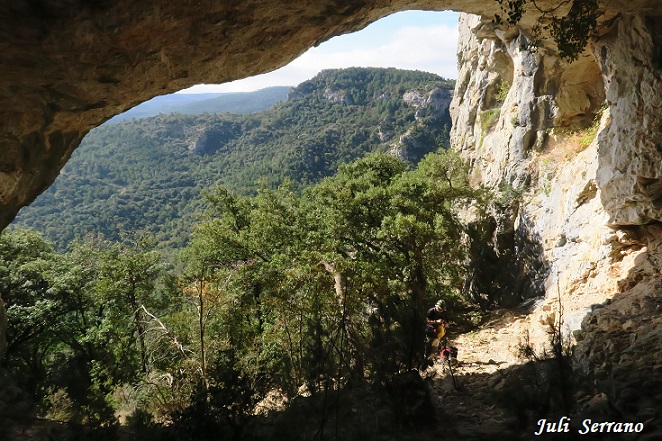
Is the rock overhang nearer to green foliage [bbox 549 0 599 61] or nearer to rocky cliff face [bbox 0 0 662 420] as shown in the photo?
rocky cliff face [bbox 0 0 662 420]

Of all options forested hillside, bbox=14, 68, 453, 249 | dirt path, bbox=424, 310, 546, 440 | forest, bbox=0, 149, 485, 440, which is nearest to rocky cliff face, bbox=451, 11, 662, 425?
dirt path, bbox=424, 310, 546, 440

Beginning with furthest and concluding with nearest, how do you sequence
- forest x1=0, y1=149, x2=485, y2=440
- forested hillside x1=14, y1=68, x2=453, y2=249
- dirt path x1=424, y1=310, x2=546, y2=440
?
1. forested hillside x1=14, y1=68, x2=453, y2=249
2. forest x1=0, y1=149, x2=485, y2=440
3. dirt path x1=424, y1=310, x2=546, y2=440

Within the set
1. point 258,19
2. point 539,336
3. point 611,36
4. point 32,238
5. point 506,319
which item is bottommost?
point 506,319

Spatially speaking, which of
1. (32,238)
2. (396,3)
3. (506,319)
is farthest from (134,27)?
(32,238)

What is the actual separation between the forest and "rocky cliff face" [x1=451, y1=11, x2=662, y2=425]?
7.08ft

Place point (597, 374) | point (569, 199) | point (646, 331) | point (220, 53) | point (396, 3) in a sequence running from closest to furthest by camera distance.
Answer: point (597, 374)
point (646, 331)
point (220, 53)
point (396, 3)
point (569, 199)

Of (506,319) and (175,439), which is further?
(506,319)

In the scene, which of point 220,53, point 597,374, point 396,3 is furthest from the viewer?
point 396,3

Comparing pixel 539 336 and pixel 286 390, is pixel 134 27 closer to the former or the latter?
pixel 286 390

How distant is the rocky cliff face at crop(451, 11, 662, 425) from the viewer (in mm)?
5590

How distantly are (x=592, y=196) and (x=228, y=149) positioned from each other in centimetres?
11010

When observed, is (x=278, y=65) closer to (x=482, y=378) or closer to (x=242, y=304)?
(x=242, y=304)

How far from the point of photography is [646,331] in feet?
18.1

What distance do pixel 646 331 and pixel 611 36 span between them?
21.3ft
